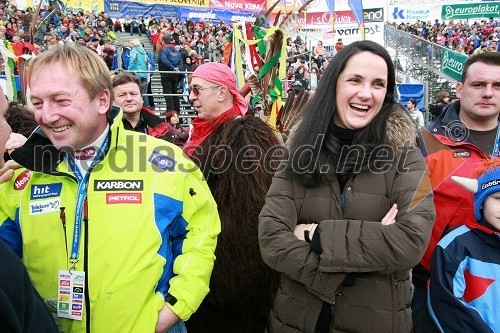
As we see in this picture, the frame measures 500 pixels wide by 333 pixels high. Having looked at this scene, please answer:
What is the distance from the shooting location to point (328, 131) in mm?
1986

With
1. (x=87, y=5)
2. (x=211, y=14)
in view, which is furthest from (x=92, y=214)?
(x=211, y=14)

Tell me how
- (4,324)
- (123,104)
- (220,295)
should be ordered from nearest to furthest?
(4,324), (220,295), (123,104)

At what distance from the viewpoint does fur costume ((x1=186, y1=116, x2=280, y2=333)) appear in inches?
92.6

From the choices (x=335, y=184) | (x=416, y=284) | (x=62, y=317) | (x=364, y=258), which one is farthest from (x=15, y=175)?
(x=416, y=284)

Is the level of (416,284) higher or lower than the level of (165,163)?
lower

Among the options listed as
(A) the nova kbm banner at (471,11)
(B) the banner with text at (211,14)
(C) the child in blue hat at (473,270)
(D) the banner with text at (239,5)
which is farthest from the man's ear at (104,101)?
(A) the nova kbm banner at (471,11)

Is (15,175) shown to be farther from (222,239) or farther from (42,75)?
(222,239)

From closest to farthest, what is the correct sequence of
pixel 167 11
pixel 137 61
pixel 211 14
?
pixel 137 61 → pixel 167 11 → pixel 211 14

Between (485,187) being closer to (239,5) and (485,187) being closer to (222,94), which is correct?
(222,94)

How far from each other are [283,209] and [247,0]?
35.1 meters

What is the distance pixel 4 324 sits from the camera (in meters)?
0.97

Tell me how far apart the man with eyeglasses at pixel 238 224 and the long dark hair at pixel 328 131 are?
0.46 m

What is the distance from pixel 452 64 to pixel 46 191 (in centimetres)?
1667

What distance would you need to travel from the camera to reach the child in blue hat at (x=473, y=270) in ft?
6.13
